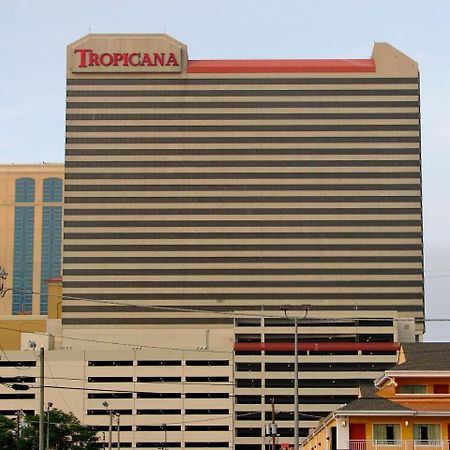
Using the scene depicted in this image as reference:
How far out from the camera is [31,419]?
166 metres

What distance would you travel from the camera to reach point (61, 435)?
516ft

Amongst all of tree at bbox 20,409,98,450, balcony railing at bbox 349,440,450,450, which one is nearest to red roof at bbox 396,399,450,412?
balcony railing at bbox 349,440,450,450

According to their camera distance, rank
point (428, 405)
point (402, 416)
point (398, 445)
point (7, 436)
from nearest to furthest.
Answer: point (398, 445) → point (402, 416) → point (428, 405) → point (7, 436)

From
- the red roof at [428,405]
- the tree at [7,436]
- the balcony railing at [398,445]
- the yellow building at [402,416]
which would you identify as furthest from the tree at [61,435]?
the balcony railing at [398,445]

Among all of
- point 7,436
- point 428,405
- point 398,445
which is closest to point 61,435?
point 7,436

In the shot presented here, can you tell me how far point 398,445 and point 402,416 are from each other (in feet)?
6.95

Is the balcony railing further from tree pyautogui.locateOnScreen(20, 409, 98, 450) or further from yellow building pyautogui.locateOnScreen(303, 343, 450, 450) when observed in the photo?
tree pyautogui.locateOnScreen(20, 409, 98, 450)

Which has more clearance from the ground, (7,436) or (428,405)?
(428,405)

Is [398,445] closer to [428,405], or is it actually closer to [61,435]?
[428,405]

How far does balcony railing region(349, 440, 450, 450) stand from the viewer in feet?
261

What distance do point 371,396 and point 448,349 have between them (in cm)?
894

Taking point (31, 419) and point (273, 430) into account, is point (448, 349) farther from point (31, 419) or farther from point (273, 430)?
point (31, 419)

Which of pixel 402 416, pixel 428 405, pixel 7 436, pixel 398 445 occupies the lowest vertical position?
pixel 398 445

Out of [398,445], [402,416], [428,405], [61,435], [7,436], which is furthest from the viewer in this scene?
[61,435]
